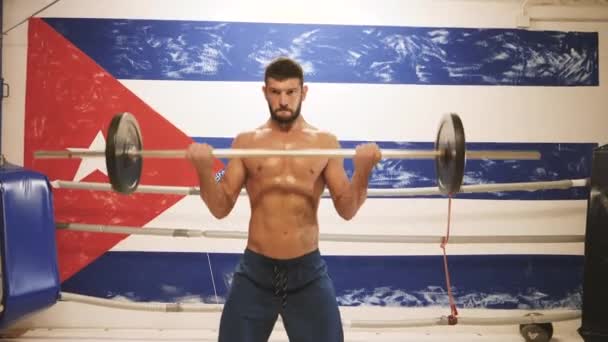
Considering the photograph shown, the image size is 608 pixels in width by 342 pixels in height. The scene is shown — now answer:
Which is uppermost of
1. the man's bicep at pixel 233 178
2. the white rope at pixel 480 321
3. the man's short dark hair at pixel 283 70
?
the man's short dark hair at pixel 283 70

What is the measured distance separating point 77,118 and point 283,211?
2017 mm

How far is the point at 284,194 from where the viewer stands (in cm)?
212

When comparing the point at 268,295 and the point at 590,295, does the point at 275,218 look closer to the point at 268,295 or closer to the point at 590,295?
the point at 268,295

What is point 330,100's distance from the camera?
132 inches

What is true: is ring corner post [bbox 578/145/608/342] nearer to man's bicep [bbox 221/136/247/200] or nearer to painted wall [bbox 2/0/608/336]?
painted wall [bbox 2/0/608/336]

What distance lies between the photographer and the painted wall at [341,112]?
335 cm

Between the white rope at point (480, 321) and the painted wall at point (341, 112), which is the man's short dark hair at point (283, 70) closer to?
the painted wall at point (341, 112)

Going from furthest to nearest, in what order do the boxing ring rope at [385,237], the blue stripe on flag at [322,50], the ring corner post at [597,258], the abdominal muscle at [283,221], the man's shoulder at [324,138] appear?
the blue stripe on flag at [322,50] → the boxing ring rope at [385,237] → the ring corner post at [597,258] → the man's shoulder at [324,138] → the abdominal muscle at [283,221]

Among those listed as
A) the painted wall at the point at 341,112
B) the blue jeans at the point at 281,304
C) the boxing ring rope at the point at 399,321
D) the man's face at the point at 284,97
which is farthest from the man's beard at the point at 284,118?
the boxing ring rope at the point at 399,321

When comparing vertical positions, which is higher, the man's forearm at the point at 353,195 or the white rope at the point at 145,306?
the man's forearm at the point at 353,195

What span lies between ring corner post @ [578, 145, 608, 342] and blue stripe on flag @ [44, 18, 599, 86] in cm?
100

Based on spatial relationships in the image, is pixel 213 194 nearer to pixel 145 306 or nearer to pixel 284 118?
pixel 284 118

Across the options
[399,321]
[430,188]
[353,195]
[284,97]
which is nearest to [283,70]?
[284,97]

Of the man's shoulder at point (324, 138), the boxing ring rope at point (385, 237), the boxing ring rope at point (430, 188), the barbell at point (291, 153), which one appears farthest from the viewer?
the boxing ring rope at point (385, 237)
